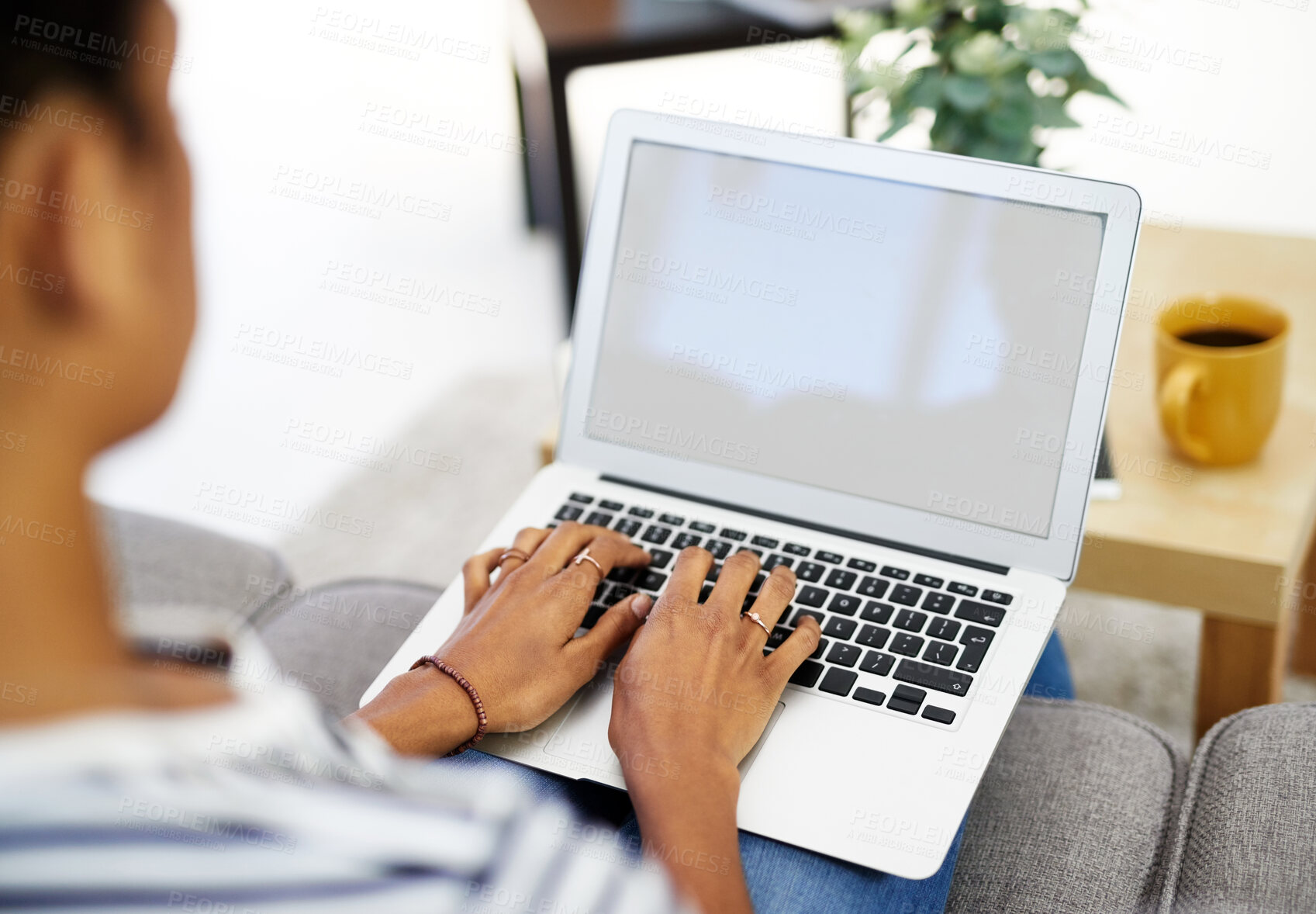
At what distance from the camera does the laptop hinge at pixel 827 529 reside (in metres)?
0.86

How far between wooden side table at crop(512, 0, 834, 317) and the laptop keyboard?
125 centimetres

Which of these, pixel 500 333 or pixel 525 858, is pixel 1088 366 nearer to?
pixel 525 858

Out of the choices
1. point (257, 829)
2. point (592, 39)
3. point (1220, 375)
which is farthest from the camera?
point (592, 39)

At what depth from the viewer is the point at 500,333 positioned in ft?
8.09

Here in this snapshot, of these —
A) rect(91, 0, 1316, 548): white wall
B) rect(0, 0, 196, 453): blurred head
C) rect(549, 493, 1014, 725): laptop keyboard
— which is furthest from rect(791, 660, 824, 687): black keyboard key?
rect(91, 0, 1316, 548): white wall

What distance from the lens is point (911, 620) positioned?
812 millimetres

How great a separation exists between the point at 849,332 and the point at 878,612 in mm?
229

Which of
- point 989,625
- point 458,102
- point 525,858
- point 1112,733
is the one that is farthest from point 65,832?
point 458,102

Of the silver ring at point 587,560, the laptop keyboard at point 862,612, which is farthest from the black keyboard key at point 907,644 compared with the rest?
the silver ring at point 587,560

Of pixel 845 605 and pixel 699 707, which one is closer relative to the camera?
pixel 699 707

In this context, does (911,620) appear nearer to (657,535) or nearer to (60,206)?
(657,535)

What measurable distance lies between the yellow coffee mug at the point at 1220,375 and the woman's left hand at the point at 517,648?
0.58m

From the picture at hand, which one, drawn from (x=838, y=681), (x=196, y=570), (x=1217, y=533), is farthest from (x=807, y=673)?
(x=196, y=570)

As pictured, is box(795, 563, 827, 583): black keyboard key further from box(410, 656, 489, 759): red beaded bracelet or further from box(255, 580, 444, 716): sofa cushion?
box(255, 580, 444, 716): sofa cushion
